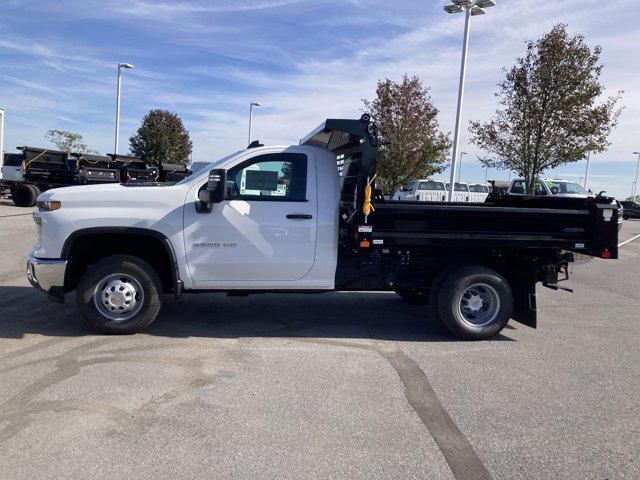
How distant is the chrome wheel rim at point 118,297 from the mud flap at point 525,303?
4.20m

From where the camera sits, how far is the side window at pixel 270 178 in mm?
5934

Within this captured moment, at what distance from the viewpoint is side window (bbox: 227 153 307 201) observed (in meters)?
5.93

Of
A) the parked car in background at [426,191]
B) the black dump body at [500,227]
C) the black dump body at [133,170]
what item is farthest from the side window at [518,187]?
the black dump body at [500,227]

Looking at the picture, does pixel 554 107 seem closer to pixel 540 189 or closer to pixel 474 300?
pixel 540 189

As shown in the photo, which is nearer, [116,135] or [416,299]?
[416,299]

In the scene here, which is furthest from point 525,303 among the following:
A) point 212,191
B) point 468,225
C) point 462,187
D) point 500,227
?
point 462,187

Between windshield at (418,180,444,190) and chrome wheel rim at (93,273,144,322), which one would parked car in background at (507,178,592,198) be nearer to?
windshield at (418,180,444,190)

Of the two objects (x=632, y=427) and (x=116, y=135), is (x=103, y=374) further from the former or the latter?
(x=116, y=135)

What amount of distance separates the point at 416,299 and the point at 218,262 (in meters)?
3.30

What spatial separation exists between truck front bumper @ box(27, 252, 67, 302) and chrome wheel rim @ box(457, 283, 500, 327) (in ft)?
14.0

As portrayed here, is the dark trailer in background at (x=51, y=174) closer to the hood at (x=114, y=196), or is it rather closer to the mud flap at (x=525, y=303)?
the hood at (x=114, y=196)

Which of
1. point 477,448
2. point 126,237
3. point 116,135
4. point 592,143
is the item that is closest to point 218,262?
point 126,237

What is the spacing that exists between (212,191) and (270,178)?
27.7 inches

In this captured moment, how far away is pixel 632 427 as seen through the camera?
4.04m
